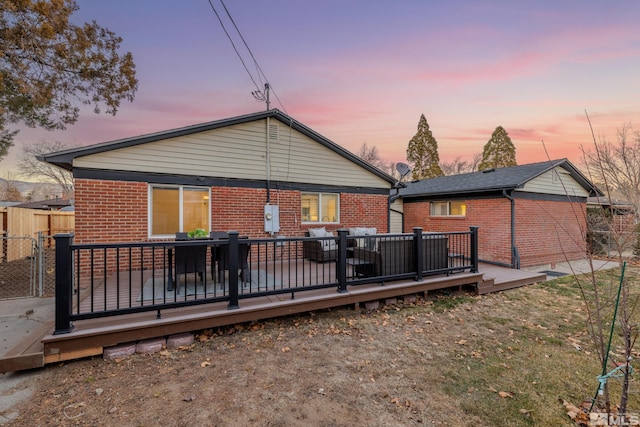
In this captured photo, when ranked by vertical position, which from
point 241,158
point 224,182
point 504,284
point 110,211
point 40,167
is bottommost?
point 504,284

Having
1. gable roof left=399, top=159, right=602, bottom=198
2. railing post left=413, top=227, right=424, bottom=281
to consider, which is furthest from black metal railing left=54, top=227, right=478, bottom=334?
gable roof left=399, top=159, right=602, bottom=198

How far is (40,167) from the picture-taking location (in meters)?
29.8

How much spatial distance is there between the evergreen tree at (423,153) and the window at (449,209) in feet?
53.7

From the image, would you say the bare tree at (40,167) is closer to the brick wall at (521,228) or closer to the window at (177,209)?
the window at (177,209)

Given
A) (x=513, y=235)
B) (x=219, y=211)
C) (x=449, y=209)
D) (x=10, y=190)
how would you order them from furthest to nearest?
1. (x=10, y=190)
2. (x=449, y=209)
3. (x=513, y=235)
4. (x=219, y=211)

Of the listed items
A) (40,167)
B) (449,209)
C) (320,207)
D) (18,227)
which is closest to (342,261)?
(320,207)

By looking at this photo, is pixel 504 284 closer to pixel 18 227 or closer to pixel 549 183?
pixel 549 183

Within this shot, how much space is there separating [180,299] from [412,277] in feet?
14.0

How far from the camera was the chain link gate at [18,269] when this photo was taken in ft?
19.2

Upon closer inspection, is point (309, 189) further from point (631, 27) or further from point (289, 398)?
point (631, 27)

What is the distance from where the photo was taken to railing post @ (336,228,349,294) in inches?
193

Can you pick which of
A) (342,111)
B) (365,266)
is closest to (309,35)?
(342,111)

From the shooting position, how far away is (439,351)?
3.87m

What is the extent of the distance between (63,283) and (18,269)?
8273 millimetres
